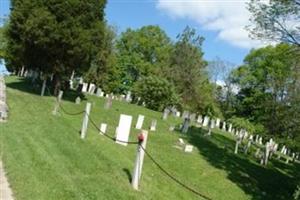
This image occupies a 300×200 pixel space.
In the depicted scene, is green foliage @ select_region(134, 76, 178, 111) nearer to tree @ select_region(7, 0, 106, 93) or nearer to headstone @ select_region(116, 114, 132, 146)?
tree @ select_region(7, 0, 106, 93)

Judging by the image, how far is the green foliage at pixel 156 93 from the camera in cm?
4678

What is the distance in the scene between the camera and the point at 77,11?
29.3 meters

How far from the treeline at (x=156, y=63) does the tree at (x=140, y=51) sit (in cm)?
15

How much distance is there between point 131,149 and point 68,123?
11.8 feet

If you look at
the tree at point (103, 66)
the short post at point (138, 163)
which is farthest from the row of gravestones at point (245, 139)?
the tree at point (103, 66)

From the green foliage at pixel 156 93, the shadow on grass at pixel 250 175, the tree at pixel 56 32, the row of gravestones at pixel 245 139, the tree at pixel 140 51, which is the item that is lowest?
the shadow on grass at pixel 250 175

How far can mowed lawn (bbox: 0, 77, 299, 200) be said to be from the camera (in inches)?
412

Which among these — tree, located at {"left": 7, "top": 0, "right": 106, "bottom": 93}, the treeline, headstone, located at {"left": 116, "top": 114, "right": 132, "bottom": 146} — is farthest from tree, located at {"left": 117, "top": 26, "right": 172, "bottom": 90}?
headstone, located at {"left": 116, "top": 114, "right": 132, "bottom": 146}

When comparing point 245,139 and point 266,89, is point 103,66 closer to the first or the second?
point 266,89

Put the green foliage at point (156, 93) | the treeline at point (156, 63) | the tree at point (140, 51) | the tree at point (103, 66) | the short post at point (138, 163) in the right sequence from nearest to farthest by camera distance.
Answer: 1. the short post at point (138, 163)
2. the treeline at point (156, 63)
3. the green foliage at point (156, 93)
4. the tree at point (103, 66)
5. the tree at point (140, 51)

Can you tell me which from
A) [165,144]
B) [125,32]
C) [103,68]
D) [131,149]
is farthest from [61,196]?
[125,32]

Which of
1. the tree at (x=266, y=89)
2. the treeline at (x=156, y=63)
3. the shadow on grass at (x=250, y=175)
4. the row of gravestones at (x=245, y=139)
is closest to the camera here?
the shadow on grass at (x=250, y=175)

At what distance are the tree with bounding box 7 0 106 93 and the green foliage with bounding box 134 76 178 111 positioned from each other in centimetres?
1597

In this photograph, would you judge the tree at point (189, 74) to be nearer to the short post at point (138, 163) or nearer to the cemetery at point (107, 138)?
the cemetery at point (107, 138)
